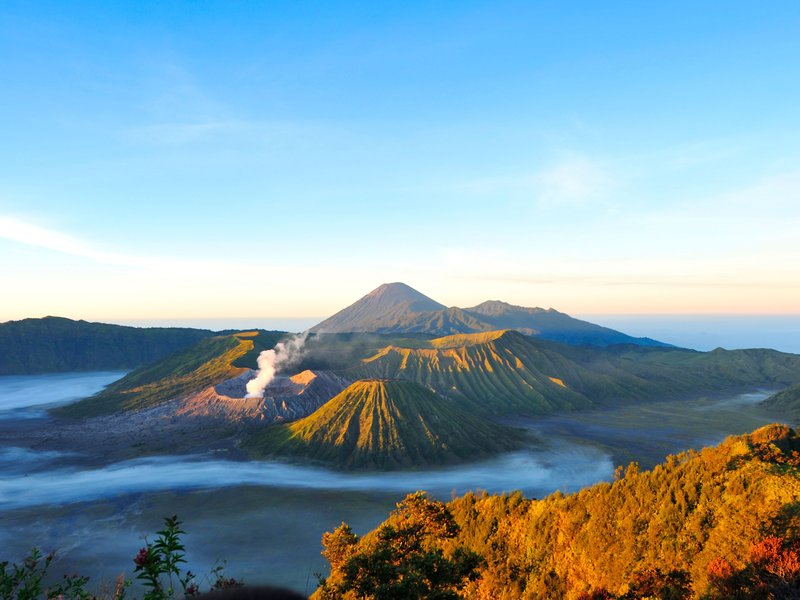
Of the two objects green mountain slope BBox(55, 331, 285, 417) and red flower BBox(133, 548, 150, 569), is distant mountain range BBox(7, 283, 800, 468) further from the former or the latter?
red flower BBox(133, 548, 150, 569)

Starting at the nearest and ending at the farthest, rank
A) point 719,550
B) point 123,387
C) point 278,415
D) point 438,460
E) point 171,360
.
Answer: point 719,550, point 438,460, point 278,415, point 123,387, point 171,360

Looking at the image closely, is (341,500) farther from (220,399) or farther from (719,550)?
(220,399)

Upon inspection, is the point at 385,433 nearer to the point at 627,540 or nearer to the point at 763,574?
the point at 627,540

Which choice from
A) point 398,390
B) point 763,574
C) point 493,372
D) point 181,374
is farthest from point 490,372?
point 763,574

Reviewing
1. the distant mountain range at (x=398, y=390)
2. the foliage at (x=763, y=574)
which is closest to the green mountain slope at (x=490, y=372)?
the distant mountain range at (x=398, y=390)

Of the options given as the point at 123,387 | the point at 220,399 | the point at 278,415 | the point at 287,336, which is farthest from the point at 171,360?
the point at 278,415

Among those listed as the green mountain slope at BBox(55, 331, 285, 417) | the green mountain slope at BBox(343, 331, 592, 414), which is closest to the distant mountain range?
the green mountain slope at BBox(343, 331, 592, 414)

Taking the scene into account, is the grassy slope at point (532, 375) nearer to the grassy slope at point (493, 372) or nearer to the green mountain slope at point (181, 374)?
the grassy slope at point (493, 372)
